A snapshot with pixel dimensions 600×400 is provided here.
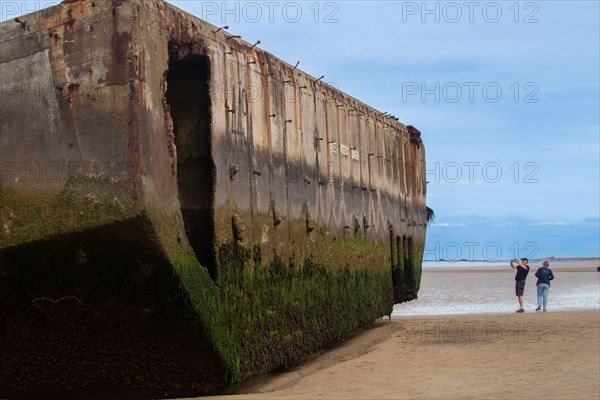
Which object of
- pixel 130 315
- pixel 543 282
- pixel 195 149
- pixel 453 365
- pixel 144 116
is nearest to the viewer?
pixel 144 116

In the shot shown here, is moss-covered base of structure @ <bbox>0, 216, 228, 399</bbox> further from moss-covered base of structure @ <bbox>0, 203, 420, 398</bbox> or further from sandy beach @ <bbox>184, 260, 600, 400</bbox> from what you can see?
sandy beach @ <bbox>184, 260, 600, 400</bbox>

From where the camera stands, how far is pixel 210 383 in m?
7.62

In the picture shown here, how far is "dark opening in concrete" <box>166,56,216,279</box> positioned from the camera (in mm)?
7633

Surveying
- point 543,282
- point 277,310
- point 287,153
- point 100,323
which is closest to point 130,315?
point 100,323

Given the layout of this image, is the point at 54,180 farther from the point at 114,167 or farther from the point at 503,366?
the point at 503,366

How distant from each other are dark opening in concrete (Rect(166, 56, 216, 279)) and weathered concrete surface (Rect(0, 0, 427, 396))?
0.01 m

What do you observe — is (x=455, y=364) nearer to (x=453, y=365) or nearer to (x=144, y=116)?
(x=453, y=365)

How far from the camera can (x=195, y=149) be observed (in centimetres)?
776

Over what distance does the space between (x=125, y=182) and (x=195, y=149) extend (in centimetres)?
133

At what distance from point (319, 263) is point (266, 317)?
1.79 metres

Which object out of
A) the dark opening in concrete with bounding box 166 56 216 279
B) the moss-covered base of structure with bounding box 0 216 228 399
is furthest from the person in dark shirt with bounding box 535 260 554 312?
the dark opening in concrete with bounding box 166 56 216 279

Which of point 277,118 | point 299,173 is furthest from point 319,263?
point 277,118

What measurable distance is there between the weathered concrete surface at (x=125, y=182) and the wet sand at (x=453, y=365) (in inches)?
54.1

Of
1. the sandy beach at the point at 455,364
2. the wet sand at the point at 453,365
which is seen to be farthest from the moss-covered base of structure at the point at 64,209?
the wet sand at the point at 453,365
